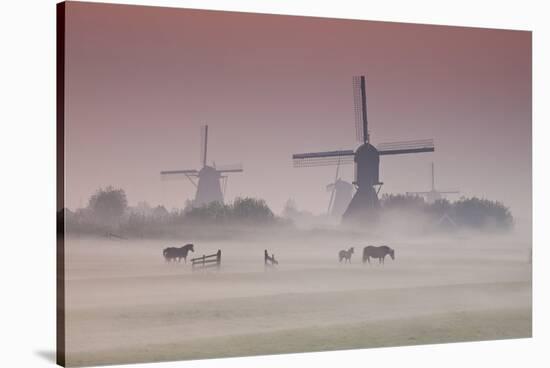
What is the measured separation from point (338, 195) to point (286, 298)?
4.41ft

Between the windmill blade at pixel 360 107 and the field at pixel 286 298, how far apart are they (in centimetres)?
123

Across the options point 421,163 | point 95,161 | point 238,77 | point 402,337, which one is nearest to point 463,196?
point 421,163

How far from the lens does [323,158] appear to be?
13.8 meters

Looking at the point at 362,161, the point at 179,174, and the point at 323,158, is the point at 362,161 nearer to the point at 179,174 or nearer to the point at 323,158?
the point at 323,158

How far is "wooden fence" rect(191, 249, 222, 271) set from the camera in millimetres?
13117

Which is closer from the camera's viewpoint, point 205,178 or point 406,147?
point 205,178

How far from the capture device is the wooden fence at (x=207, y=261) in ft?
43.0

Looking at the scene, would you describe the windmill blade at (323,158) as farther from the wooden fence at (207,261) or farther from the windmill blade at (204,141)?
the wooden fence at (207,261)

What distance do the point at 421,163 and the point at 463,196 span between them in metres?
0.68

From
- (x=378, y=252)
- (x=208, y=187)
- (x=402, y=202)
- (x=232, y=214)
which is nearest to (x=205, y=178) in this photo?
(x=208, y=187)

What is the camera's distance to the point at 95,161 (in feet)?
41.7

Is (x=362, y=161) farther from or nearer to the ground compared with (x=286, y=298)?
farther from the ground

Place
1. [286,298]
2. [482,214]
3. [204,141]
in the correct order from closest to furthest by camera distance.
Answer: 1. [204,141]
2. [286,298]
3. [482,214]

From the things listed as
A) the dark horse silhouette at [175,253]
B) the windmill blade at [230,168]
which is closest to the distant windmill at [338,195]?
the windmill blade at [230,168]
